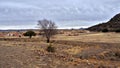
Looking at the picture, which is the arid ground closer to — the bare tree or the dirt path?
the dirt path

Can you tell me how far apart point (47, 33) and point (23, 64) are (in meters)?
52.3

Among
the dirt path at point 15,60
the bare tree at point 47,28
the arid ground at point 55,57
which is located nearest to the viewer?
the dirt path at point 15,60

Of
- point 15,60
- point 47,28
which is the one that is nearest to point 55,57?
point 15,60

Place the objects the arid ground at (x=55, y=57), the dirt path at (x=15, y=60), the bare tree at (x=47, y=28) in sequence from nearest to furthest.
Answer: the dirt path at (x=15, y=60)
the arid ground at (x=55, y=57)
the bare tree at (x=47, y=28)

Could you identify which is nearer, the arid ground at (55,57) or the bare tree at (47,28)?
the arid ground at (55,57)

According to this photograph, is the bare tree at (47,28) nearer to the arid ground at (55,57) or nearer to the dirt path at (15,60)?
the arid ground at (55,57)

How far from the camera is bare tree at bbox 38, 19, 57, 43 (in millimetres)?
67312

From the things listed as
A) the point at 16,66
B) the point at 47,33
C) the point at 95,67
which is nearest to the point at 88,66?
the point at 95,67

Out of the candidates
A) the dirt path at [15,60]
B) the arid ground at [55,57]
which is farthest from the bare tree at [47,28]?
the dirt path at [15,60]

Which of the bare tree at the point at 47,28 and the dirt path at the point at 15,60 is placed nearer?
the dirt path at the point at 15,60

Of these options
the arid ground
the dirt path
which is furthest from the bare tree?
the dirt path

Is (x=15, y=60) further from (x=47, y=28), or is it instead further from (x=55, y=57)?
(x=47, y=28)

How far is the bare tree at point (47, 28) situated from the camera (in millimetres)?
67312

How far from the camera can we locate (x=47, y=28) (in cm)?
6844
